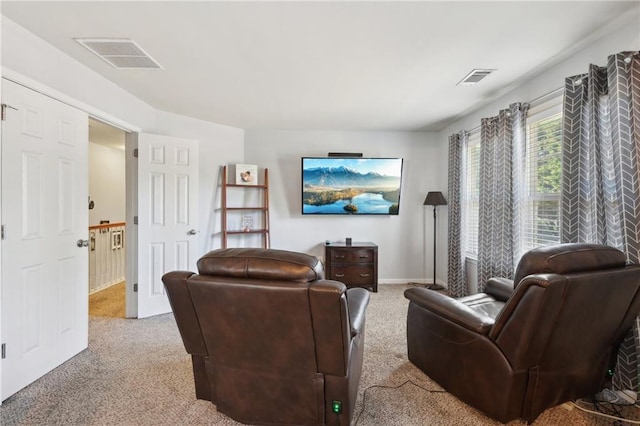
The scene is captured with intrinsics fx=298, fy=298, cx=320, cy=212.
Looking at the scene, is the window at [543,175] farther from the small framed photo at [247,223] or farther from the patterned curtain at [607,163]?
the small framed photo at [247,223]

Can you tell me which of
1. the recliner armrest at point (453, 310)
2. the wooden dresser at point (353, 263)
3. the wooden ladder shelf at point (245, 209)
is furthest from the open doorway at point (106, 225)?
the recliner armrest at point (453, 310)

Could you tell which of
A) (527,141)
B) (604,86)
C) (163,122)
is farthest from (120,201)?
(604,86)

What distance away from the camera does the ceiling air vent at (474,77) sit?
2638 mm

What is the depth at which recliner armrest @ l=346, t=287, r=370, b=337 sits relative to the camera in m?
1.63

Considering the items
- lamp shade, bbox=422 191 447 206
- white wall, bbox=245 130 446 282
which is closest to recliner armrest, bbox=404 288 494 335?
lamp shade, bbox=422 191 447 206

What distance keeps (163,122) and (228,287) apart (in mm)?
3153

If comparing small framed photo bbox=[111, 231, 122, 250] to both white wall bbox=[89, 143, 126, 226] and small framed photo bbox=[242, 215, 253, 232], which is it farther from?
small framed photo bbox=[242, 215, 253, 232]

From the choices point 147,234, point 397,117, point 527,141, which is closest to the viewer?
point 527,141

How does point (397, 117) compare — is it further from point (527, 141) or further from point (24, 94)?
point (24, 94)

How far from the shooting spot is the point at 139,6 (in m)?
1.79

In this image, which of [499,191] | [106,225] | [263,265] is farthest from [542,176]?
[106,225]

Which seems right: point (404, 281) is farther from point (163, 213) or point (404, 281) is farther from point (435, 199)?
point (163, 213)

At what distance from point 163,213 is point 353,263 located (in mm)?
2528

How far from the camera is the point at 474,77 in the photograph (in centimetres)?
275
